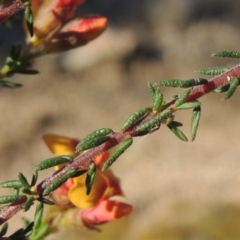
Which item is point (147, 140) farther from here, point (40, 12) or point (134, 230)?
point (40, 12)

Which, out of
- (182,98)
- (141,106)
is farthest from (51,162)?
(141,106)

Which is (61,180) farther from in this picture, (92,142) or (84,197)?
(84,197)

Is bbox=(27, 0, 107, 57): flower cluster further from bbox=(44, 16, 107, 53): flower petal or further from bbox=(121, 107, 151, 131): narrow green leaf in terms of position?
bbox=(121, 107, 151, 131): narrow green leaf

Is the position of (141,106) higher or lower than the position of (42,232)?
higher

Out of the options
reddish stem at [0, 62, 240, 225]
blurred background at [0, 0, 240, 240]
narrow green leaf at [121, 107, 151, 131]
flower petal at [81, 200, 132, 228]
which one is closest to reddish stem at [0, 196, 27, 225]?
reddish stem at [0, 62, 240, 225]

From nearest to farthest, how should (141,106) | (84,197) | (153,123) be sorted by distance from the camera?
1. (153,123)
2. (84,197)
3. (141,106)

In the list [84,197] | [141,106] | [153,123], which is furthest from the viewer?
[141,106]
